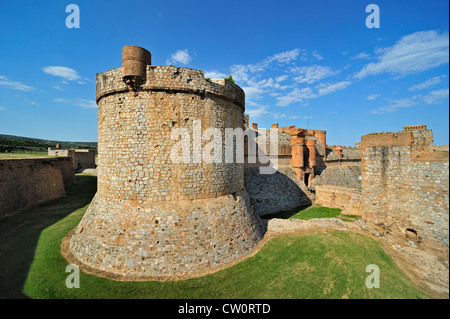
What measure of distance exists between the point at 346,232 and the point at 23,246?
51.5 ft

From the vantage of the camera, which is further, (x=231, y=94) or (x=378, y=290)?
(x=231, y=94)

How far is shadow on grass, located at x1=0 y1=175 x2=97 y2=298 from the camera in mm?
6739

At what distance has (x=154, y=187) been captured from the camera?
786cm

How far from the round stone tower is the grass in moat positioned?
587mm

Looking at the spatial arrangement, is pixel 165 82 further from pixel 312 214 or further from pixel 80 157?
pixel 80 157

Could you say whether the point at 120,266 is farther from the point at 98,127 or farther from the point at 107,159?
the point at 98,127

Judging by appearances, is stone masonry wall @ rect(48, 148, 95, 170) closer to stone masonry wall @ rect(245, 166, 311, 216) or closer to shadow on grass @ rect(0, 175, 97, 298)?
shadow on grass @ rect(0, 175, 97, 298)

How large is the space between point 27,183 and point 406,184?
24.5 m

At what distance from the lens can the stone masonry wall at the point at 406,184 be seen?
7.33 metres

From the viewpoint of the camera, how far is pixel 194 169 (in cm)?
836

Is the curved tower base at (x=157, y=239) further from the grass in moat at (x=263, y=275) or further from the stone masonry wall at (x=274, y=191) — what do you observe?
the stone masonry wall at (x=274, y=191)

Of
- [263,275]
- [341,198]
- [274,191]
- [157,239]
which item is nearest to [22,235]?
[157,239]

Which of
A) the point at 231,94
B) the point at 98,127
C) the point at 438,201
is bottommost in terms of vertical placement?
the point at 438,201

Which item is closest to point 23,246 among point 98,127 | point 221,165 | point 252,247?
point 98,127
